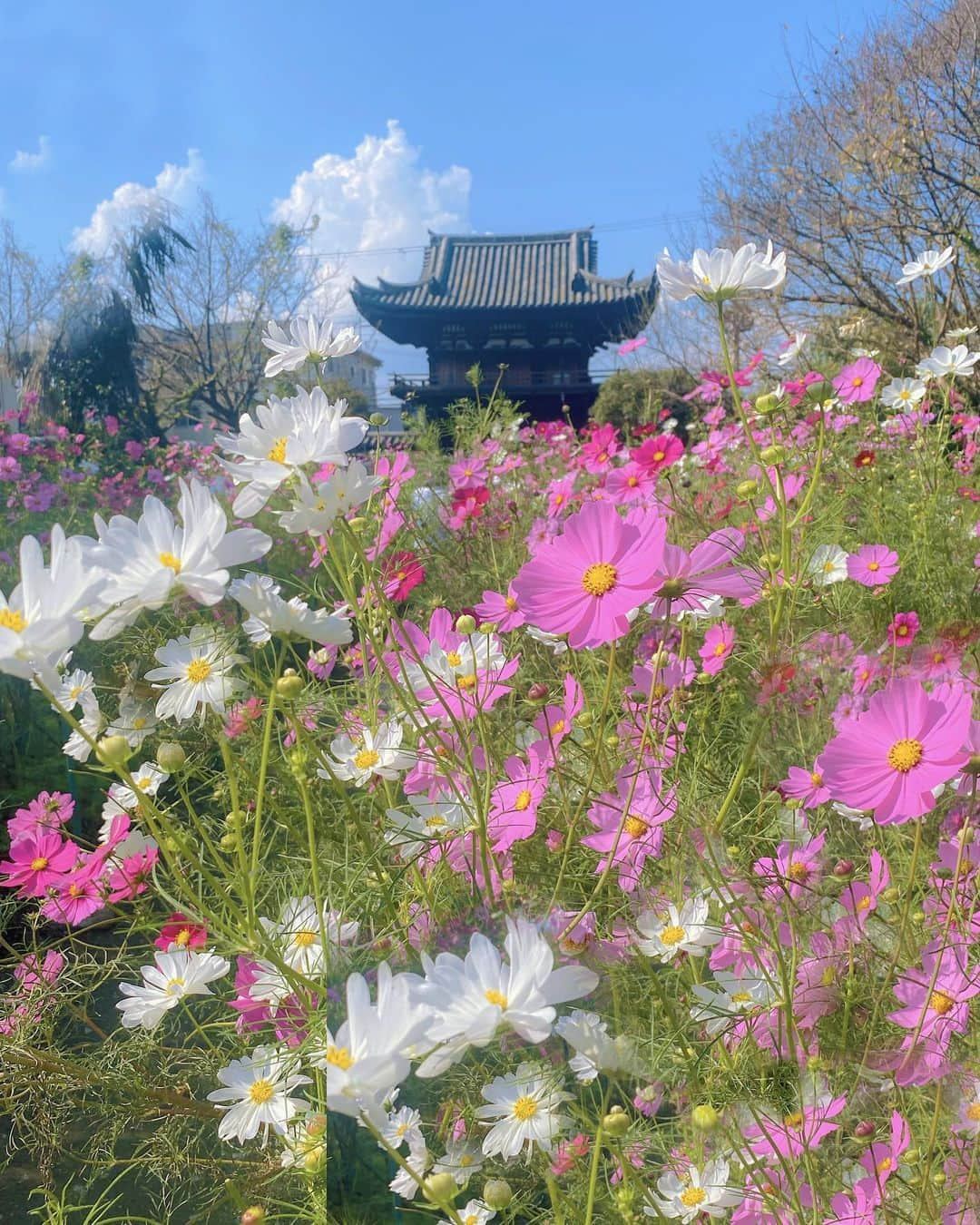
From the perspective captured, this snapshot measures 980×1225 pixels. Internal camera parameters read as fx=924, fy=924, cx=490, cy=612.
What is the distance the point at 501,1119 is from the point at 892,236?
24.9 ft

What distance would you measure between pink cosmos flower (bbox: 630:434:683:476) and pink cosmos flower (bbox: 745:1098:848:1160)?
87 centimetres

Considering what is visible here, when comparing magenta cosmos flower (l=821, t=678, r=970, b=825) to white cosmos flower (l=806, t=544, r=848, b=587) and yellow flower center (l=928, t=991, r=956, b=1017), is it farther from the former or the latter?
white cosmos flower (l=806, t=544, r=848, b=587)

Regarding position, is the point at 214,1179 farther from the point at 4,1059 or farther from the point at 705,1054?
the point at 705,1054

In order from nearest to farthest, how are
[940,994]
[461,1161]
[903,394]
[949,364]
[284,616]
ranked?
[284,616] → [940,994] → [461,1161] → [949,364] → [903,394]

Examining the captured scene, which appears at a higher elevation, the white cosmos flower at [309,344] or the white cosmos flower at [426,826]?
the white cosmos flower at [309,344]

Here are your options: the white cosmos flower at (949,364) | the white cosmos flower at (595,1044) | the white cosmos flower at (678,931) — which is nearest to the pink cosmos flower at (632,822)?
the white cosmos flower at (678,931)

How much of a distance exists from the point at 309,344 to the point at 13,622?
0.55m

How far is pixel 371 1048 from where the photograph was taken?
0.41m

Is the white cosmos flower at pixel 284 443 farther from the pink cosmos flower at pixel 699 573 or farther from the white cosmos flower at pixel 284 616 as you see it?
the pink cosmos flower at pixel 699 573

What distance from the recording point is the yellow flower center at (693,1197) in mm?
740

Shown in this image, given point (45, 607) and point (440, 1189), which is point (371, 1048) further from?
point (45, 607)

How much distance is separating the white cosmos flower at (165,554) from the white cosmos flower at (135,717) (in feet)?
1.60

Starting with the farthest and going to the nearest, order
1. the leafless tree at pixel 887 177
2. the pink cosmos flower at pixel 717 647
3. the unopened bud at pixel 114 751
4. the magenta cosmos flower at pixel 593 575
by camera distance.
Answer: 1. the leafless tree at pixel 887 177
2. the pink cosmos flower at pixel 717 647
3. the magenta cosmos flower at pixel 593 575
4. the unopened bud at pixel 114 751

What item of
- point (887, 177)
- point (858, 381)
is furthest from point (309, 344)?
point (887, 177)
